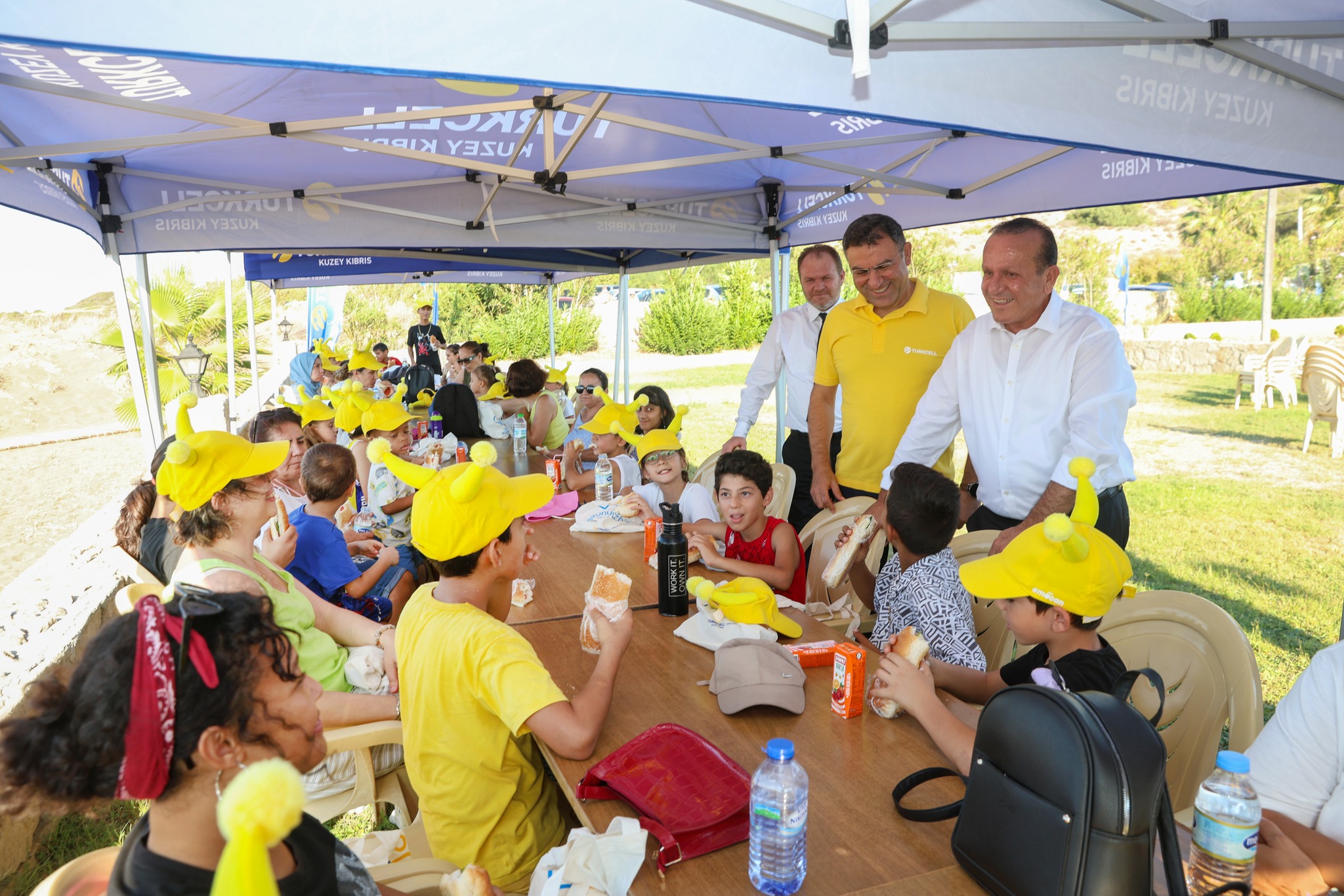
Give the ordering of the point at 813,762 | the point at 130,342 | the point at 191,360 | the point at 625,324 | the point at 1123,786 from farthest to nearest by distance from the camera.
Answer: the point at 625,324, the point at 191,360, the point at 130,342, the point at 813,762, the point at 1123,786

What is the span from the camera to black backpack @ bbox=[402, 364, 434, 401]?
955cm

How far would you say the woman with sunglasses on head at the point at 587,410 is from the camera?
577cm

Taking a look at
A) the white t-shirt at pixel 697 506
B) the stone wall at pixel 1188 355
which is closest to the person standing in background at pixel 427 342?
the white t-shirt at pixel 697 506

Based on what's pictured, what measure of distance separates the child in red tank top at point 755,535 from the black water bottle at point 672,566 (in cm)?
42

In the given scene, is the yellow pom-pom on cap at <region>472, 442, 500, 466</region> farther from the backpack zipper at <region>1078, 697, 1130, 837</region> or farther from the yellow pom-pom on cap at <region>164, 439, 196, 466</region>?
the backpack zipper at <region>1078, 697, 1130, 837</region>

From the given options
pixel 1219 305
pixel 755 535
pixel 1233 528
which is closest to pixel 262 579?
pixel 755 535

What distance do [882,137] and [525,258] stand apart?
5.95 m

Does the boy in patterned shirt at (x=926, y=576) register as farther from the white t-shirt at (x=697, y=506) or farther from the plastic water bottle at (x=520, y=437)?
the plastic water bottle at (x=520, y=437)

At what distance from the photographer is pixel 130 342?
4.38 meters

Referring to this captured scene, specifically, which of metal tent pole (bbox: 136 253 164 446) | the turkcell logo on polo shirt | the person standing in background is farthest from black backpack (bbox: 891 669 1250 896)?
the person standing in background

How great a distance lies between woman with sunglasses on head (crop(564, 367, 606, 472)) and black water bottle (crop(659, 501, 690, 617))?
2331 mm

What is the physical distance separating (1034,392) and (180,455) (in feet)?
9.26

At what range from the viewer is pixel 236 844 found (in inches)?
27.3

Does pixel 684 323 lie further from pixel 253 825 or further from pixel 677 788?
pixel 253 825
